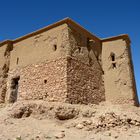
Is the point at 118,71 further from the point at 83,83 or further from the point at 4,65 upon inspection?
the point at 4,65

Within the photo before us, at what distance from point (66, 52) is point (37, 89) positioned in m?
3.29

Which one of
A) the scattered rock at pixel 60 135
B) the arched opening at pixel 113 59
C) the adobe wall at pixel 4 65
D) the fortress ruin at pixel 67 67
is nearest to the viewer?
the scattered rock at pixel 60 135

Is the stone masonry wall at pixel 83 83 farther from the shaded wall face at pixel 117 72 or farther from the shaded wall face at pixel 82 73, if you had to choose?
the shaded wall face at pixel 117 72

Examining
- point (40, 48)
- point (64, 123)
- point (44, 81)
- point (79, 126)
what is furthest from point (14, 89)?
point (79, 126)

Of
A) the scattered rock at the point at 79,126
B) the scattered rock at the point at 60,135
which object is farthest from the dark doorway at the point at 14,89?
the scattered rock at the point at 60,135

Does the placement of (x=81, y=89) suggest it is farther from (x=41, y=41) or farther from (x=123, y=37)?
(x=123, y=37)

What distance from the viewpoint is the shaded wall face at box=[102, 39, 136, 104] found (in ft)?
53.9

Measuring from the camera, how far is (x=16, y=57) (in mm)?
18047

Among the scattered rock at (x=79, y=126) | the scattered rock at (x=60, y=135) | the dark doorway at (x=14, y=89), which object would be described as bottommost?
the scattered rock at (x=60, y=135)

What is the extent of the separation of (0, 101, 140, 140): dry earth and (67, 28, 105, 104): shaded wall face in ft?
3.01

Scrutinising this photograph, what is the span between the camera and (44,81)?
605 inches

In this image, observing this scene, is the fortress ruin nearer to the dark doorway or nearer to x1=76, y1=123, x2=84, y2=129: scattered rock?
→ the dark doorway

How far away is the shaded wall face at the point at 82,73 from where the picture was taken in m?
14.7

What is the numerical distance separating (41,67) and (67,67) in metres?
2.24
